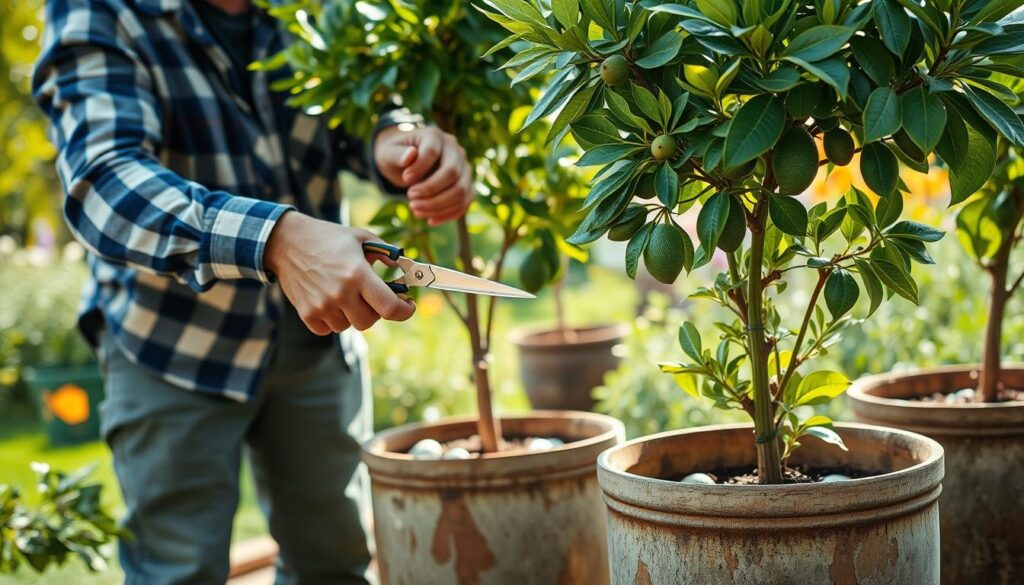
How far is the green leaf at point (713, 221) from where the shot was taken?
3.75ft

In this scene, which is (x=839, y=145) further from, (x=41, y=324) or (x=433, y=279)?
(x=41, y=324)

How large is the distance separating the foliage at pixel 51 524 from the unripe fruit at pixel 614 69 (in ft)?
4.65

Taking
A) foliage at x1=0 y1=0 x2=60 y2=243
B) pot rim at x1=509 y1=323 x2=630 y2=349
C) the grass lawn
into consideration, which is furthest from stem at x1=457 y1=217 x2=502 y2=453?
foliage at x1=0 y1=0 x2=60 y2=243

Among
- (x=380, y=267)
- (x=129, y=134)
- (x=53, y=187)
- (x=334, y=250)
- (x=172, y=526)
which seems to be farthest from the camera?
(x=53, y=187)

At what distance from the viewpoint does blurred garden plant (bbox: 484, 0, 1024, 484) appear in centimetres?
107

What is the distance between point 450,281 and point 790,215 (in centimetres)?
47

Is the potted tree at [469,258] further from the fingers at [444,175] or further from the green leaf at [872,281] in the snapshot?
the green leaf at [872,281]

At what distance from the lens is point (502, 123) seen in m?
1.96

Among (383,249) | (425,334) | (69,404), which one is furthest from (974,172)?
(69,404)

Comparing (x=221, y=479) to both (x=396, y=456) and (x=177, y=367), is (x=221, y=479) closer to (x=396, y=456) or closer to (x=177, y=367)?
(x=177, y=367)

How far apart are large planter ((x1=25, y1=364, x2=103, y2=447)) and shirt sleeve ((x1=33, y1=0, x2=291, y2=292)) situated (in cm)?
316

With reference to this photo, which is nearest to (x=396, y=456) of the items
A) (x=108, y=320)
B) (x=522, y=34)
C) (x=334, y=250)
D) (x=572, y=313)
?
(x=334, y=250)

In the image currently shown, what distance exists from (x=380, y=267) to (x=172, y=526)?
0.72 m

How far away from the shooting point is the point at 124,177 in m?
1.64
